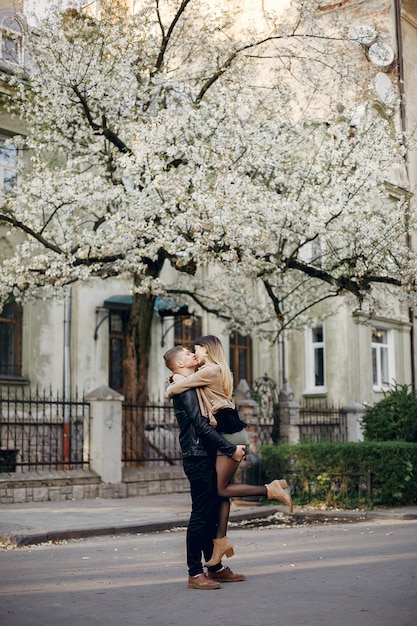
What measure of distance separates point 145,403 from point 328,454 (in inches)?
200

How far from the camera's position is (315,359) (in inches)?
1235

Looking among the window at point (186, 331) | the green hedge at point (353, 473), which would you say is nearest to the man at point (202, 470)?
the green hedge at point (353, 473)

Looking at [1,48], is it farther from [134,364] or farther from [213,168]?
[134,364]

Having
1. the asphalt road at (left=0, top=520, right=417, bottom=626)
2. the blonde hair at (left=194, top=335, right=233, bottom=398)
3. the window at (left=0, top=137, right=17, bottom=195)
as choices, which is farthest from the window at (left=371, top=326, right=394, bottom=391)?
the blonde hair at (left=194, top=335, right=233, bottom=398)

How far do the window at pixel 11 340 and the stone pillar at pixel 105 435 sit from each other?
4771 millimetres

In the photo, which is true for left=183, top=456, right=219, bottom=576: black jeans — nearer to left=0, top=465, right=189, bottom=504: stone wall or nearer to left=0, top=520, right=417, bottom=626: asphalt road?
left=0, top=520, right=417, bottom=626: asphalt road

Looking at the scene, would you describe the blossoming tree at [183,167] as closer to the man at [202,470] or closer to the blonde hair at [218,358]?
the blonde hair at [218,358]

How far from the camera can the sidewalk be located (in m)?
11.6

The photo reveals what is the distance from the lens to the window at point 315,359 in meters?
31.2

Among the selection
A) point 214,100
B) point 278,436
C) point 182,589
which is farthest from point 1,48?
point 182,589

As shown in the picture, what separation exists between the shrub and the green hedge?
0.91 m

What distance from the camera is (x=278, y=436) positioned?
2020 centimetres

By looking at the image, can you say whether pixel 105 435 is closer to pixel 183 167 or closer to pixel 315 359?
pixel 183 167

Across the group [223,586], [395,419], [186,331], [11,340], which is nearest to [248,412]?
[395,419]
